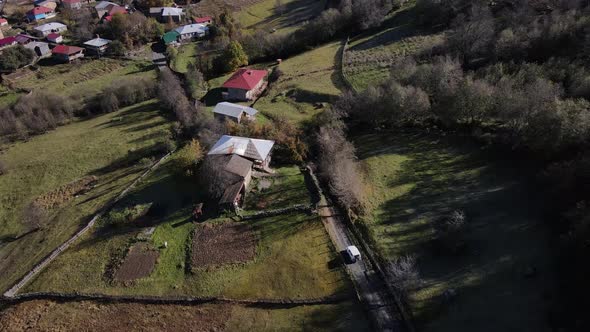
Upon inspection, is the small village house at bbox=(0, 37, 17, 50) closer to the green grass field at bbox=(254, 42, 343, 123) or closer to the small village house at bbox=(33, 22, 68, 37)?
the small village house at bbox=(33, 22, 68, 37)

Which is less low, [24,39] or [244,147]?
[24,39]

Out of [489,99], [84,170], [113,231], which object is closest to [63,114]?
[84,170]

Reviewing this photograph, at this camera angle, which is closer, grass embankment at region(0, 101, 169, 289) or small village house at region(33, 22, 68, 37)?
grass embankment at region(0, 101, 169, 289)

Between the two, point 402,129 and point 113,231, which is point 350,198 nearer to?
point 402,129

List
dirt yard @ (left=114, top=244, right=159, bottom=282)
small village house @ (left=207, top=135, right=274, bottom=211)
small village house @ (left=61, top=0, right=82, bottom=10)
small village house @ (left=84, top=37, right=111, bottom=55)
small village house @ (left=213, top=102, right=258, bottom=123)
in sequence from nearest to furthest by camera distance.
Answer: dirt yard @ (left=114, top=244, right=159, bottom=282), small village house @ (left=207, top=135, right=274, bottom=211), small village house @ (left=213, top=102, right=258, bottom=123), small village house @ (left=84, top=37, right=111, bottom=55), small village house @ (left=61, top=0, right=82, bottom=10)

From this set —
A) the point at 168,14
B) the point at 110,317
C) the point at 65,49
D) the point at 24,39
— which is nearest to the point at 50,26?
the point at 24,39

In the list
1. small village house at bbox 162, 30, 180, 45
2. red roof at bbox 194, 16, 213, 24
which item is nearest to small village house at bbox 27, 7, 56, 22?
small village house at bbox 162, 30, 180, 45

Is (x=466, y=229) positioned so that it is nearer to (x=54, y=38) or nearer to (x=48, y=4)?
(x=54, y=38)
